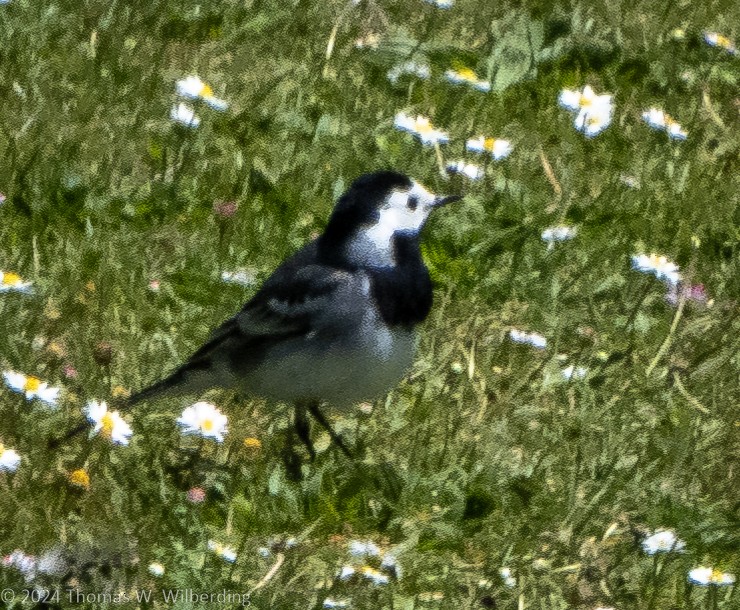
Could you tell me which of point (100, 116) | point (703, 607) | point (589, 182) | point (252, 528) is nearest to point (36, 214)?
point (100, 116)

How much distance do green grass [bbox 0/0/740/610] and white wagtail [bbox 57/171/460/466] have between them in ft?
0.55

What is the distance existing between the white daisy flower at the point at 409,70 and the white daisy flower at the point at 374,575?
3.31m

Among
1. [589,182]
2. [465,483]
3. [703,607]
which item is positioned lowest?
[703,607]

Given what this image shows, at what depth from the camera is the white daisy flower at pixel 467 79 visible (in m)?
6.76

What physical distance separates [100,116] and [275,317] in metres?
1.93

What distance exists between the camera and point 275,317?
15.2 ft

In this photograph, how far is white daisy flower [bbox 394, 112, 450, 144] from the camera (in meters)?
6.15

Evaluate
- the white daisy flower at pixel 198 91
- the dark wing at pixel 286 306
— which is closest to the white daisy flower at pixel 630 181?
the white daisy flower at pixel 198 91

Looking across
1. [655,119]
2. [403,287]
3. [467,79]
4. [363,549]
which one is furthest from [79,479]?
[655,119]

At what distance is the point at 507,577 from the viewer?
13.3 ft

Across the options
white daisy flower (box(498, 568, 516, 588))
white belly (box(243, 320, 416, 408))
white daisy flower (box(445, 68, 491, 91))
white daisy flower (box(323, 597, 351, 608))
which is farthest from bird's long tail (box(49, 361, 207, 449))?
white daisy flower (box(445, 68, 491, 91))

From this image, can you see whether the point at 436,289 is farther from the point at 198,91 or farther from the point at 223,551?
the point at 223,551

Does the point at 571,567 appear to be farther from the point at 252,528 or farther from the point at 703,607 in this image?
the point at 252,528

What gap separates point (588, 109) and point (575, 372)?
1681 mm
